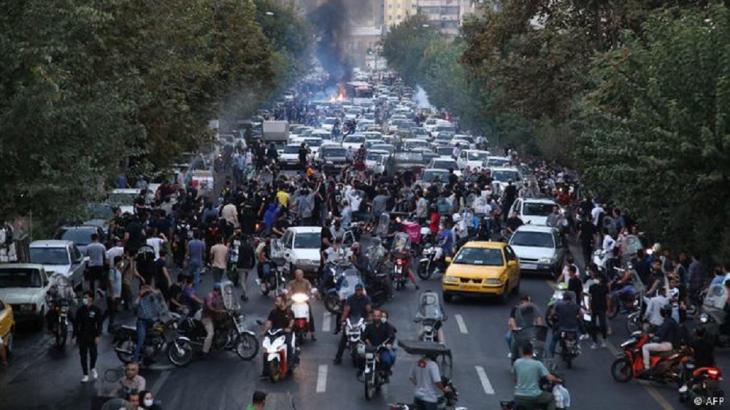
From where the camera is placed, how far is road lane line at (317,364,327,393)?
24766 millimetres

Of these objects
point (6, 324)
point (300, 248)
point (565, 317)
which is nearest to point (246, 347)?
point (6, 324)

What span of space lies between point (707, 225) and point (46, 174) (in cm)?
1339

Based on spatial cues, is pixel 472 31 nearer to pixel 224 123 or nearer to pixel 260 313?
pixel 260 313

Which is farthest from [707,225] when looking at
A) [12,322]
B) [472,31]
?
[472,31]

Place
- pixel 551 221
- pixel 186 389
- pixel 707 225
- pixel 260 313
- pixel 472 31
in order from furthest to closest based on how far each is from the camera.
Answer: pixel 472 31 < pixel 551 221 < pixel 260 313 < pixel 707 225 < pixel 186 389

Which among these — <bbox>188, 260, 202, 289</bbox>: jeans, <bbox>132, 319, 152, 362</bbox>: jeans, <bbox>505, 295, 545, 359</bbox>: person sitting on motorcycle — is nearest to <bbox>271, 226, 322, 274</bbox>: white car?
<bbox>188, 260, 202, 289</bbox>: jeans

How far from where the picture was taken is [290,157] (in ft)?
247

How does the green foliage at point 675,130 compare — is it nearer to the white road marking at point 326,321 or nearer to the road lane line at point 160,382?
the white road marking at point 326,321

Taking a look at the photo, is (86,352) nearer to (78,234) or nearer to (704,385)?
(704,385)

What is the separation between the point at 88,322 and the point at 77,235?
14.2 meters

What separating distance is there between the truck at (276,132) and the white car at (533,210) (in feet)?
141

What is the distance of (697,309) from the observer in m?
33.2

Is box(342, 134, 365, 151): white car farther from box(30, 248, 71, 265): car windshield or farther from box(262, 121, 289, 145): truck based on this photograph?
box(30, 248, 71, 265): car windshield

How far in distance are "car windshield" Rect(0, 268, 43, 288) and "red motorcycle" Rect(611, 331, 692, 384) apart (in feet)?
40.0
